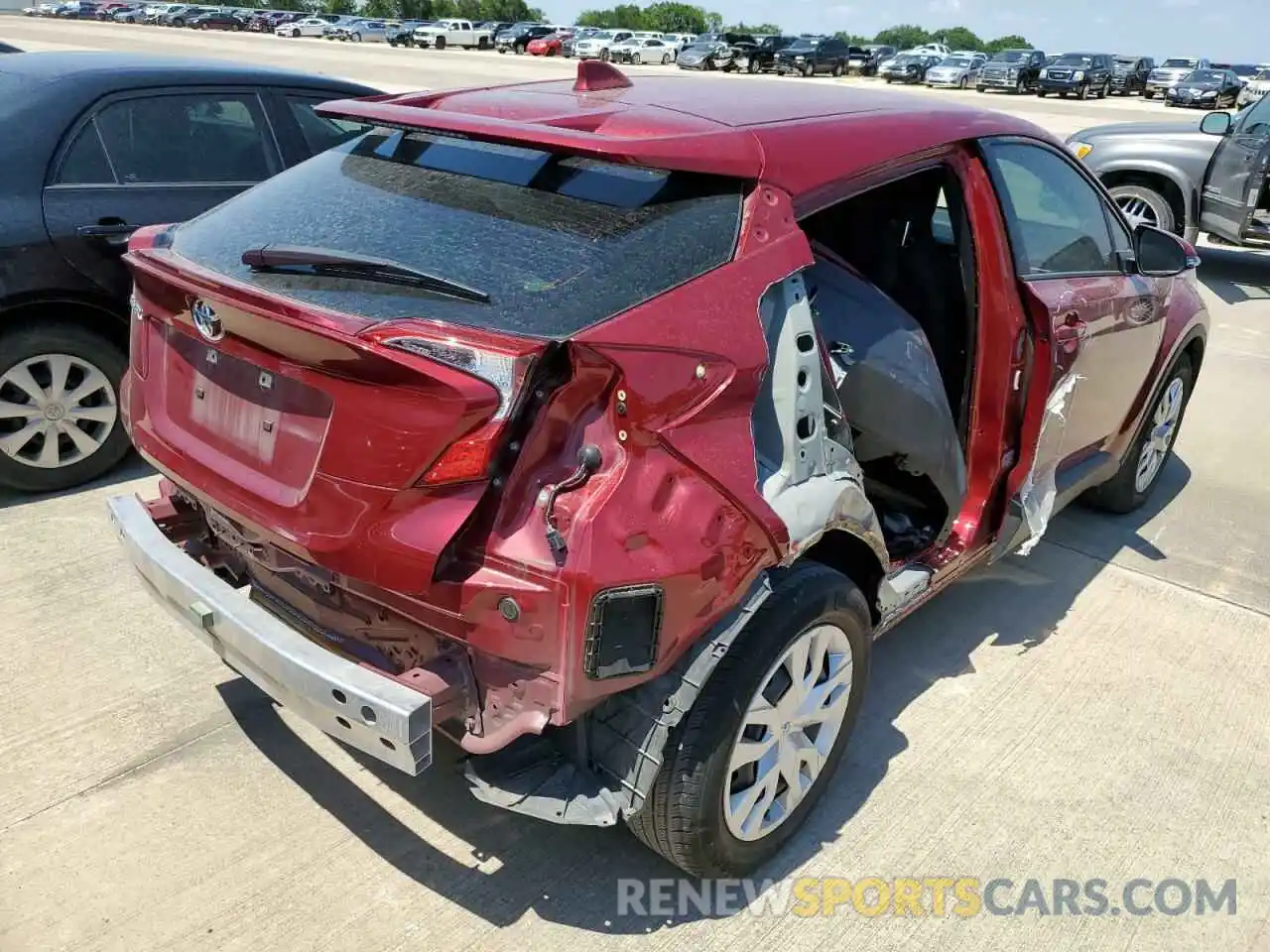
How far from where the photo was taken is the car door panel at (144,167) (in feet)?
13.7

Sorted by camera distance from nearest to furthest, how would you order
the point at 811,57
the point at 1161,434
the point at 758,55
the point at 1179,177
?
the point at 1161,434
the point at 1179,177
the point at 811,57
the point at 758,55

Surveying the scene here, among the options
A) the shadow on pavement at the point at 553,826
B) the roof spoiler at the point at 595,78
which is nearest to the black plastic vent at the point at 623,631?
the shadow on pavement at the point at 553,826

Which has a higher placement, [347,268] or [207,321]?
[347,268]

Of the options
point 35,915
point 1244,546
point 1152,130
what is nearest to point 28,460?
point 35,915

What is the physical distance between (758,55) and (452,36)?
66.7 ft

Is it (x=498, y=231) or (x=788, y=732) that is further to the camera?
(x=788, y=732)

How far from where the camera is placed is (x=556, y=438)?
1.87 metres

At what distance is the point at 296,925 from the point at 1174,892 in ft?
7.14

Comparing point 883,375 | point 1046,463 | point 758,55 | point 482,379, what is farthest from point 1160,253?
point 758,55

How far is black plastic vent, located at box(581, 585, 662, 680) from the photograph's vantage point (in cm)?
184

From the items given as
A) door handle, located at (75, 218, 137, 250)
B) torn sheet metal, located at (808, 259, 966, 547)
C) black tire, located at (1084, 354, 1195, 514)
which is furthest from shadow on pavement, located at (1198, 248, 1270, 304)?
door handle, located at (75, 218, 137, 250)

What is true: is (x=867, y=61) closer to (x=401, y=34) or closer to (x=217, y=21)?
(x=401, y=34)

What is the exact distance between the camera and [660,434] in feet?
6.16

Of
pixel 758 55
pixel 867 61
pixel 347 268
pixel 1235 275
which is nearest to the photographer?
pixel 347 268
